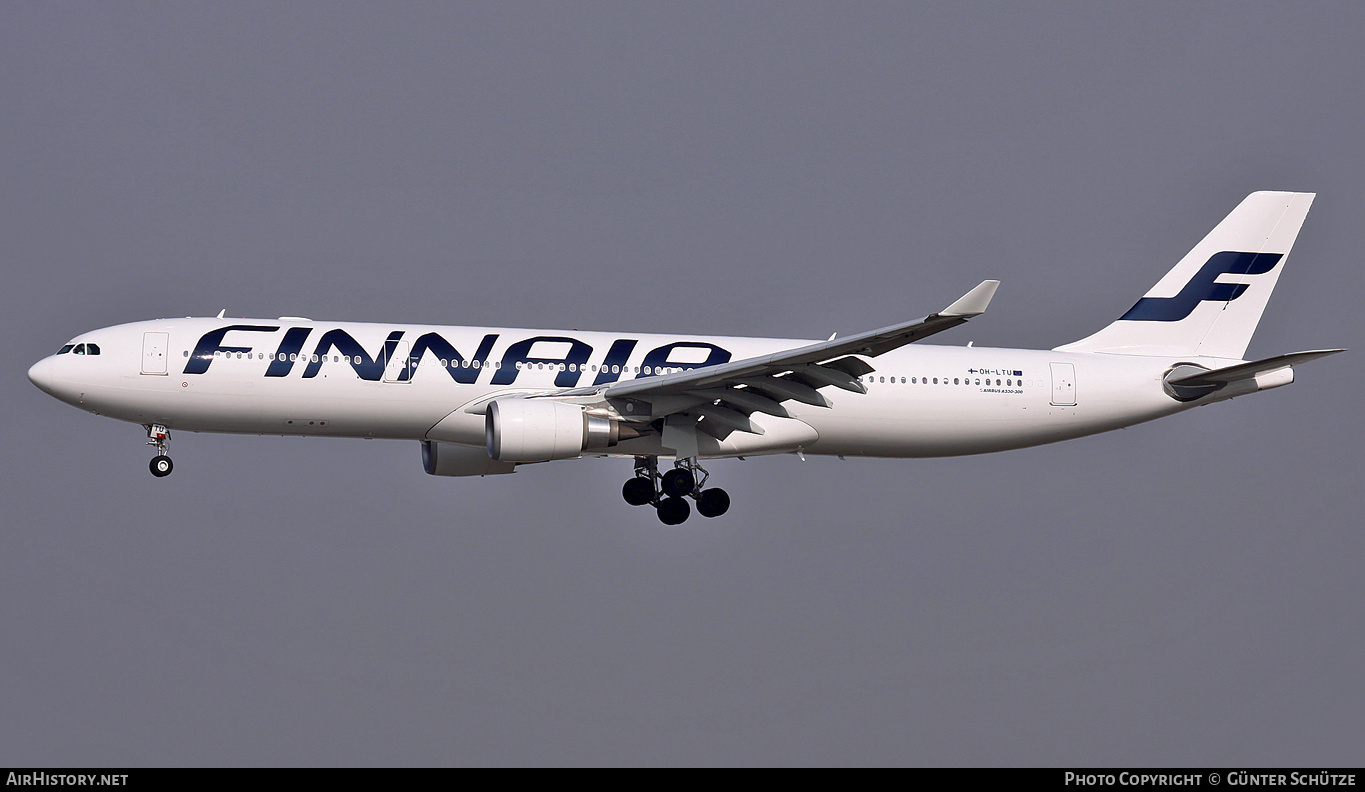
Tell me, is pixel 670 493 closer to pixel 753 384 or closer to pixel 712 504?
pixel 712 504

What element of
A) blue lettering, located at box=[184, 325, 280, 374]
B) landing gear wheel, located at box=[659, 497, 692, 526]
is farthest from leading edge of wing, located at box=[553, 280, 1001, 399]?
blue lettering, located at box=[184, 325, 280, 374]

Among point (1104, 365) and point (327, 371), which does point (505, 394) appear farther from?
point (1104, 365)

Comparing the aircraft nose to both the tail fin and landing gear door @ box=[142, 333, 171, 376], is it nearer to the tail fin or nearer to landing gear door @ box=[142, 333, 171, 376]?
landing gear door @ box=[142, 333, 171, 376]

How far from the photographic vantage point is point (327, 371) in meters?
37.1

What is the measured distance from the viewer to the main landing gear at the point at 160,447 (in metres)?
38.0

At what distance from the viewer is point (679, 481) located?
40.0m

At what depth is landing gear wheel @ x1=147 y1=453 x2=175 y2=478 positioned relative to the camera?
38.4 m

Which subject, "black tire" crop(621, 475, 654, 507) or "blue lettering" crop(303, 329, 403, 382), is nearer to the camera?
"blue lettering" crop(303, 329, 403, 382)

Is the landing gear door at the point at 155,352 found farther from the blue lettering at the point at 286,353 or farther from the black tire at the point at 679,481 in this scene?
the black tire at the point at 679,481

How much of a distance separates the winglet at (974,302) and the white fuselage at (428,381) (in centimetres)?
843

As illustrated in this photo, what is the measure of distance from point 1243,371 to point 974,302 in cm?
1187

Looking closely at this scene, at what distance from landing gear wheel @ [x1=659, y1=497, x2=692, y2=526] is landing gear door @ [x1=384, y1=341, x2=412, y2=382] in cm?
788

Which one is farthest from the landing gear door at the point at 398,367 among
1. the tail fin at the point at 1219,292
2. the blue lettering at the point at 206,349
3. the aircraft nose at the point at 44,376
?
the tail fin at the point at 1219,292
